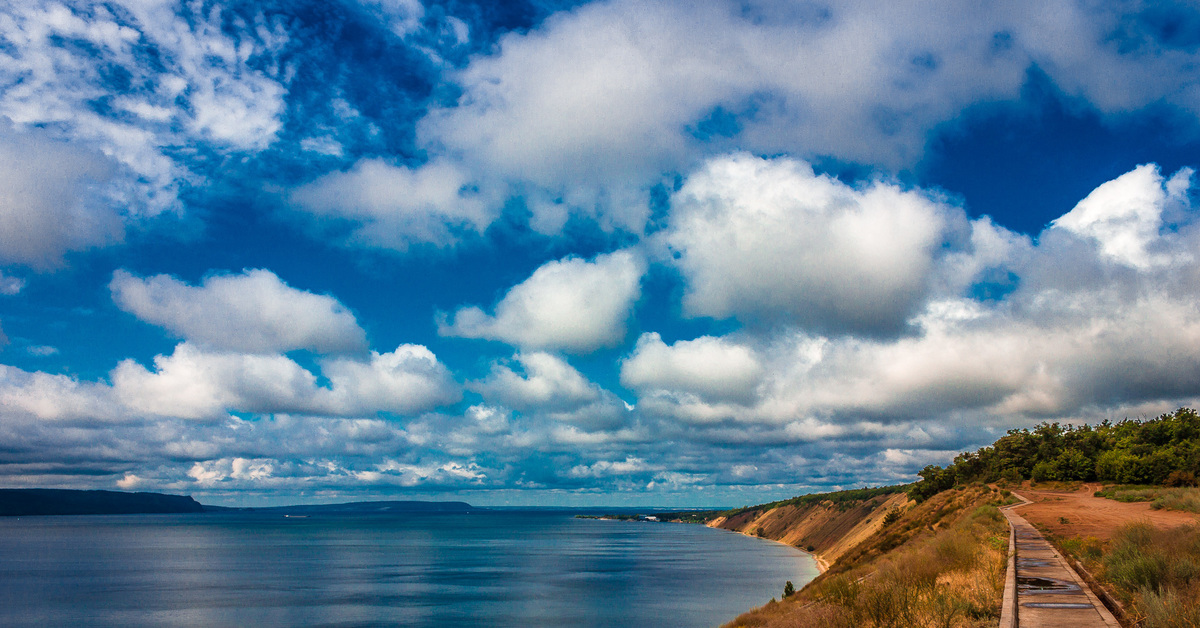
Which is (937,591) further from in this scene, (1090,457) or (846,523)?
(846,523)

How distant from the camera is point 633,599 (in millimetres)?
80625

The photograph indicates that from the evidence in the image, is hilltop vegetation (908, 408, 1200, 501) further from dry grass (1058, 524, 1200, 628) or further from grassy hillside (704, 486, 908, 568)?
dry grass (1058, 524, 1200, 628)

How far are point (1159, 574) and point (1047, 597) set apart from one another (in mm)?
2421

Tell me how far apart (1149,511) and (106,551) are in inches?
8199

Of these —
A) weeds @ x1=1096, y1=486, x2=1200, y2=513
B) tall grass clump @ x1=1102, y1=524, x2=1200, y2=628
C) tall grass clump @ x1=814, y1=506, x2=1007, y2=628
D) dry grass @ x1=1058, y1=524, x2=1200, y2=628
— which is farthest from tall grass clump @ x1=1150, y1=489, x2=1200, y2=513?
tall grass clump @ x1=1102, y1=524, x2=1200, y2=628

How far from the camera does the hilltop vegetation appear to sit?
69.4 metres

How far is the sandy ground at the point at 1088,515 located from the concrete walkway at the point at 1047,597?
→ 9.70 metres

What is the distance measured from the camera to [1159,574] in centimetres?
1520

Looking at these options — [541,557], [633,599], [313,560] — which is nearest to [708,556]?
[541,557]

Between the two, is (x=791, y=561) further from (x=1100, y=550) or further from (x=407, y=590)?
(x=1100, y=550)

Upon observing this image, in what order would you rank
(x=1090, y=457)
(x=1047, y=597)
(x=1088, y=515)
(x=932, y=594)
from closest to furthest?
(x=1047, y=597)
(x=932, y=594)
(x=1088, y=515)
(x=1090, y=457)

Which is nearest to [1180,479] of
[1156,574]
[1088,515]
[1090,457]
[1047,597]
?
[1090,457]

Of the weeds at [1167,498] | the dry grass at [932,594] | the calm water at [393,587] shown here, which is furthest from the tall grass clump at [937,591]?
the calm water at [393,587]

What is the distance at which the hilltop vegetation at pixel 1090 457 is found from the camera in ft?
228
